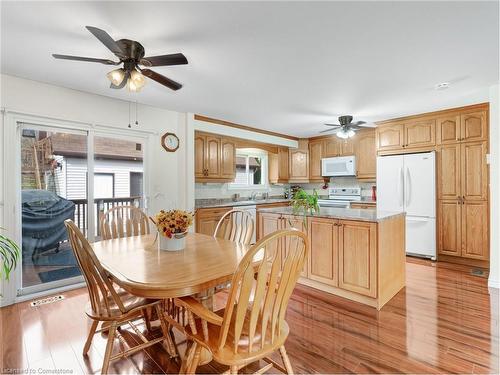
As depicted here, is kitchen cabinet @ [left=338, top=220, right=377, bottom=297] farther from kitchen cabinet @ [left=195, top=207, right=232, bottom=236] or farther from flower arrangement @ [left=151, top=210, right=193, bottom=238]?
kitchen cabinet @ [left=195, top=207, right=232, bottom=236]

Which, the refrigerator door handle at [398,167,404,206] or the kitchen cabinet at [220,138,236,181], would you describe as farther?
the kitchen cabinet at [220,138,236,181]

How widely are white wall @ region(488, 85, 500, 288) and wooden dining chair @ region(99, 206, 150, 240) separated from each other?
402 centimetres

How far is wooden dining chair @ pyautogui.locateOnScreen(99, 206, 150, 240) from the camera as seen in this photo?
8.52 feet

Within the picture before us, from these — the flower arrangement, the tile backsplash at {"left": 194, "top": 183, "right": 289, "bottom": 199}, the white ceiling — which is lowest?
the flower arrangement

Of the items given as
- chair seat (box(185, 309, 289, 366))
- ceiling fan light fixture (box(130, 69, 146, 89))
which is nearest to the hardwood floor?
chair seat (box(185, 309, 289, 366))

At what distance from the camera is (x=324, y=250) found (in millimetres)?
2848

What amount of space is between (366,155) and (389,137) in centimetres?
64

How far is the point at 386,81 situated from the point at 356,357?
2628 mm

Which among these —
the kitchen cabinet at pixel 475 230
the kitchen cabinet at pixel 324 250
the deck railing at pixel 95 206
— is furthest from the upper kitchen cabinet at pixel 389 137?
the deck railing at pixel 95 206

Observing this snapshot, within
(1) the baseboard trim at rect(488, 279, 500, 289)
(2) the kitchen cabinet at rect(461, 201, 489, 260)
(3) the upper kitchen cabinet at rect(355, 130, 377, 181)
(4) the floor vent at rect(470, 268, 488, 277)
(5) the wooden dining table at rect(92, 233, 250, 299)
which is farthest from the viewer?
(3) the upper kitchen cabinet at rect(355, 130, 377, 181)

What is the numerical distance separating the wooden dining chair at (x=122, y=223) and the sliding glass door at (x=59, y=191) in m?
0.23

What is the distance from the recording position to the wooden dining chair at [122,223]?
8.52ft

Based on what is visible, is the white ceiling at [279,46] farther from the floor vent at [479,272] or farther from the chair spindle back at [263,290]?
the floor vent at [479,272]

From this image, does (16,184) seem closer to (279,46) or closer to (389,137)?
(279,46)
